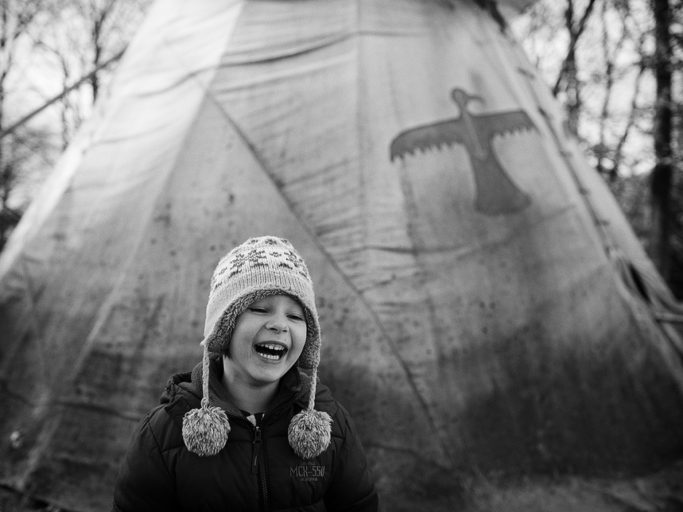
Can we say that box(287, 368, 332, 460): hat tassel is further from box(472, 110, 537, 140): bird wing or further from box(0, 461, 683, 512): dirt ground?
box(472, 110, 537, 140): bird wing

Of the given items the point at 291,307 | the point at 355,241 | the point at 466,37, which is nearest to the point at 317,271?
the point at 355,241

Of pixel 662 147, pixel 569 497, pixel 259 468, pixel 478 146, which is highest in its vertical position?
pixel 259 468

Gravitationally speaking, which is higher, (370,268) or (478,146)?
(478,146)

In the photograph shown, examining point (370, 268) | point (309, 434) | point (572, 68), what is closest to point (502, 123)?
point (370, 268)

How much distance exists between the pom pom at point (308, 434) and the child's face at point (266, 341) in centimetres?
12

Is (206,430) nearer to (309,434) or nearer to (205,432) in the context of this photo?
(205,432)

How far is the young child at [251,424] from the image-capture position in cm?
128

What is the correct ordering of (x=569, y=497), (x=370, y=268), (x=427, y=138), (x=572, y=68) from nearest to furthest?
(x=569, y=497)
(x=370, y=268)
(x=427, y=138)
(x=572, y=68)

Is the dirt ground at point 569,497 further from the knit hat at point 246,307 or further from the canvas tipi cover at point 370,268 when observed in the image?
the knit hat at point 246,307

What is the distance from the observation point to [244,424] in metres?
1.33

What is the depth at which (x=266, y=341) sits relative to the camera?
1.35 meters

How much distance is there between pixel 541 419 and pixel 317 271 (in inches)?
47.5

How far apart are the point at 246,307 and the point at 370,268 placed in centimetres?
121

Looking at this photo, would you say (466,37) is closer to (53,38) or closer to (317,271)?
(317,271)
